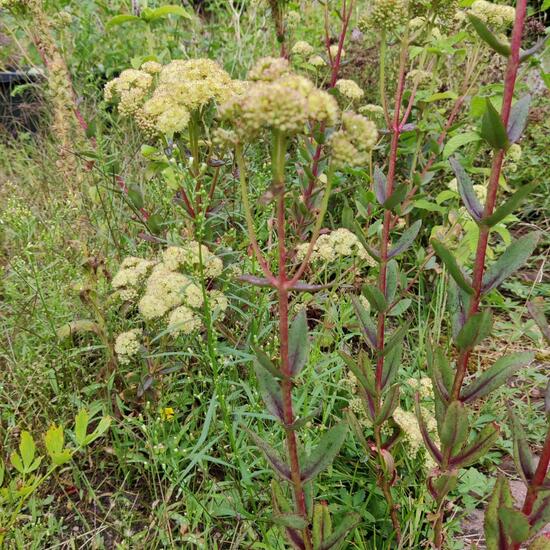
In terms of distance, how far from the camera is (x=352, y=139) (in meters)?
1.09

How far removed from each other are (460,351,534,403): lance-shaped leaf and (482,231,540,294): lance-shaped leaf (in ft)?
0.58

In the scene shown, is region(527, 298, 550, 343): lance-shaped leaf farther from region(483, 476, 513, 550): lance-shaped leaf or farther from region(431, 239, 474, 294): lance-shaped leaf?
region(483, 476, 513, 550): lance-shaped leaf

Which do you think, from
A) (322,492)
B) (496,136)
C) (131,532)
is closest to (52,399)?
(131,532)

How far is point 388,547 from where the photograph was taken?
1604 mm

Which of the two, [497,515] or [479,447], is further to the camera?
[479,447]

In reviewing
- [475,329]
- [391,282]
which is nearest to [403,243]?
[391,282]

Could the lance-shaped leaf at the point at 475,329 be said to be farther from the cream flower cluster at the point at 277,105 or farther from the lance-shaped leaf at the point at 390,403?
the cream flower cluster at the point at 277,105

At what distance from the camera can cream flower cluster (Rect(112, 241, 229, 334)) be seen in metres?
1.80

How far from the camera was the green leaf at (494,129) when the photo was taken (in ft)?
3.52

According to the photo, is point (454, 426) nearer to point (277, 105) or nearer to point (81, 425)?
point (277, 105)

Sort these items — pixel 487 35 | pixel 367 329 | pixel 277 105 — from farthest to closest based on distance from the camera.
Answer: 1. pixel 367 329
2. pixel 487 35
3. pixel 277 105

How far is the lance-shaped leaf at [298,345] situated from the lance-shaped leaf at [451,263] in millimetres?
333

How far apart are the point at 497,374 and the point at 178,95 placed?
125cm

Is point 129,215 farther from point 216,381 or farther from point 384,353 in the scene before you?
point 384,353
